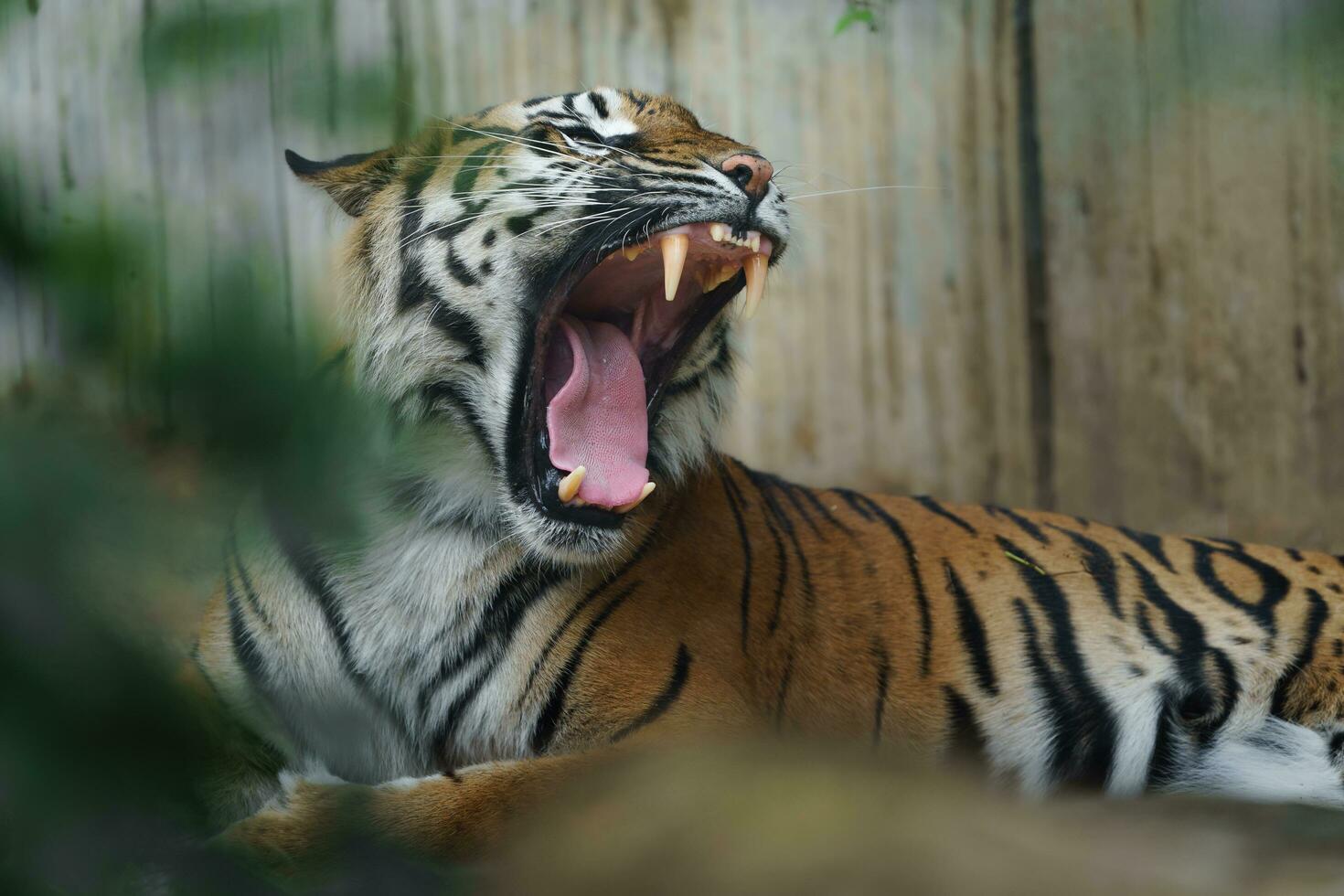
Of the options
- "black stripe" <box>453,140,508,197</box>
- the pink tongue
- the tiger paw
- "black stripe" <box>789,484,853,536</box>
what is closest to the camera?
the tiger paw

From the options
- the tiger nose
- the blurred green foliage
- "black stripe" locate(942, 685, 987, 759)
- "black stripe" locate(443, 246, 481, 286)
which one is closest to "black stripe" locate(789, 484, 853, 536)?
"black stripe" locate(942, 685, 987, 759)

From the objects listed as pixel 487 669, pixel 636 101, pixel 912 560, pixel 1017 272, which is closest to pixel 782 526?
pixel 912 560

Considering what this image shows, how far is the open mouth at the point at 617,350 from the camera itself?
2.02m

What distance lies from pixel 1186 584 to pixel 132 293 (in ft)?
9.33

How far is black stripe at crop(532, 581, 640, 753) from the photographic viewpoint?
2.02 m

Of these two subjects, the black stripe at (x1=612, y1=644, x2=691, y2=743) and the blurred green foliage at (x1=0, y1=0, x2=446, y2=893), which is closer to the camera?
the blurred green foliage at (x1=0, y1=0, x2=446, y2=893)

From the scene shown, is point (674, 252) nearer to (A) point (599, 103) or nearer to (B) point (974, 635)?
(A) point (599, 103)

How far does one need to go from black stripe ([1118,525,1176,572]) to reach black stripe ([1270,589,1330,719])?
0.32 meters

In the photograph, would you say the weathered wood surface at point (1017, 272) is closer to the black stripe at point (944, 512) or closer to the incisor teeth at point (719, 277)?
the black stripe at point (944, 512)

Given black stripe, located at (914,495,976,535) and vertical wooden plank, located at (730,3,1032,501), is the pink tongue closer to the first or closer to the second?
black stripe, located at (914,495,976,535)

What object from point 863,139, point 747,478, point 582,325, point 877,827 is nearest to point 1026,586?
point 747,478

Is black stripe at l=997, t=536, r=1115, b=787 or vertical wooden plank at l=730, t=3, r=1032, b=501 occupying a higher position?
vertical wooden plank at l=730, t=3, r=1032, b=501

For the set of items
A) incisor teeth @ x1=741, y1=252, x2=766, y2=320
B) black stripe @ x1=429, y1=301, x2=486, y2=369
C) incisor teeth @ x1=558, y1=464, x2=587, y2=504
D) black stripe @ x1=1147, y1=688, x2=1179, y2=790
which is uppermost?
incisor teeth @ x1=741, y1=252, x2=766, y2=320

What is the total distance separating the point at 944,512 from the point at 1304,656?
0.87 meters
